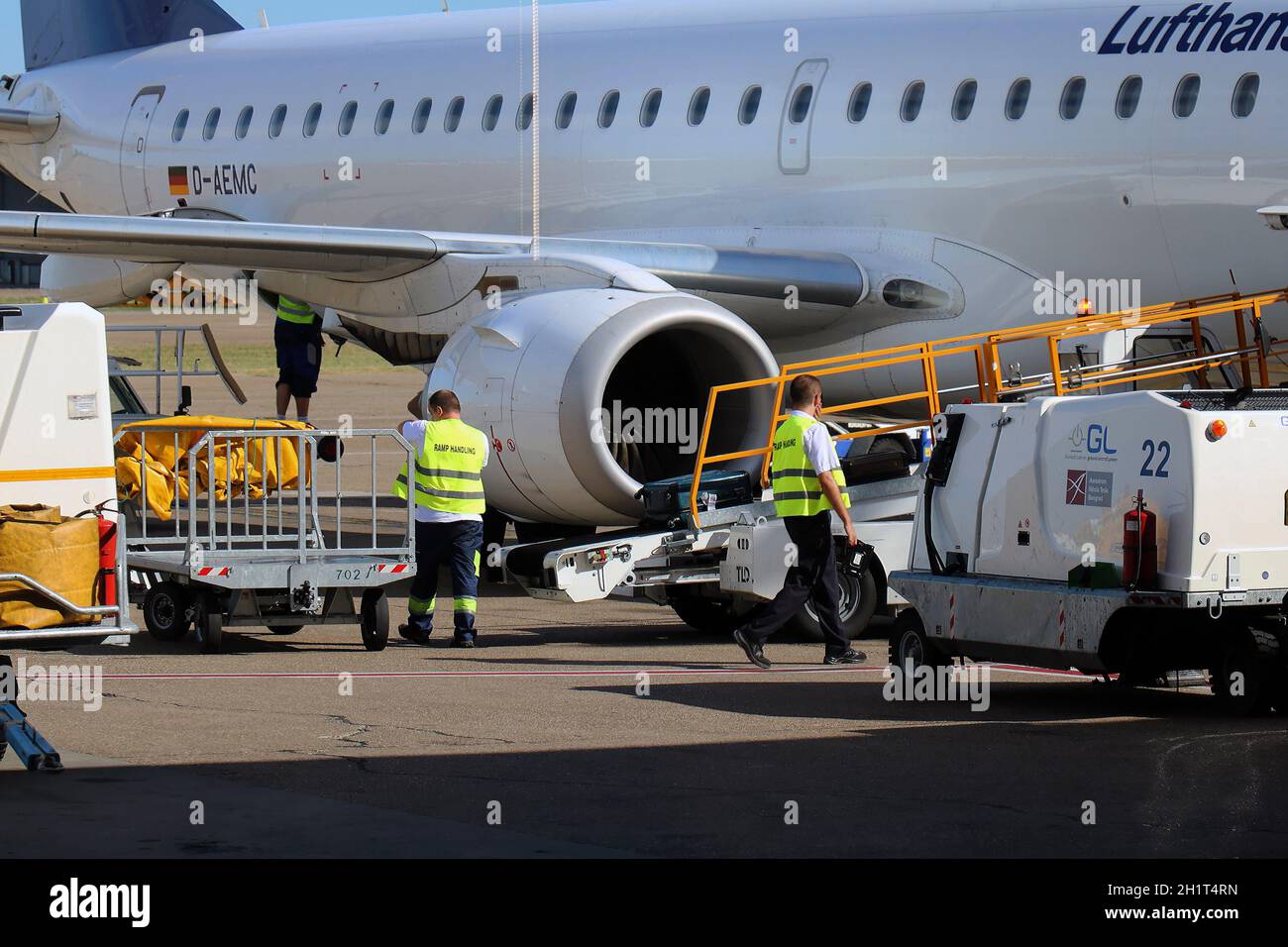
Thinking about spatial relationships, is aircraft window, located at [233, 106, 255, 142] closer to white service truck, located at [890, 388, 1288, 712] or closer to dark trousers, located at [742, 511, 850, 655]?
dark trousers, located at [742, 511, 850, 655]

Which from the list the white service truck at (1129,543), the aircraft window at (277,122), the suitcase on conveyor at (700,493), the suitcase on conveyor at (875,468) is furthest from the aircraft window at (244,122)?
the white service truck at (1129,543)

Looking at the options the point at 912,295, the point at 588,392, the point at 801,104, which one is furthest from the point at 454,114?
the point at 588,392

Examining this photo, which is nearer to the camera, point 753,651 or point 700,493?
point 753,651

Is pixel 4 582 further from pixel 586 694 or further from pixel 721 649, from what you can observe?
pixel 721 649

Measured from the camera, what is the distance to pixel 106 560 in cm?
834

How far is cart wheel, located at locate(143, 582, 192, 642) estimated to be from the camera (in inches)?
464

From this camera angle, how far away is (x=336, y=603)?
11.8 m

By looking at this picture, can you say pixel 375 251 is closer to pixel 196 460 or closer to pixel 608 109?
pixel 196 460

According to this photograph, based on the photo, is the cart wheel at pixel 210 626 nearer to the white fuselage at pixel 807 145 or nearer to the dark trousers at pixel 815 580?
the dark trousers at pixel 815 580

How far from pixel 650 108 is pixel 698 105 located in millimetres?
518

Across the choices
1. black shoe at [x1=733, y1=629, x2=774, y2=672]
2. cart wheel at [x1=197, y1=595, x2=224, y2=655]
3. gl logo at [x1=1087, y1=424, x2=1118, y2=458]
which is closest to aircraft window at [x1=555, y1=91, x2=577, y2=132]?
cart wheel at [x1=197, y1=595, x2=224, y2=655]

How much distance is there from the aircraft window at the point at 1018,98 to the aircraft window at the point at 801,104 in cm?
176

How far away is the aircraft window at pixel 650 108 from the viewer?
16266mm
